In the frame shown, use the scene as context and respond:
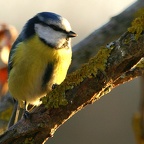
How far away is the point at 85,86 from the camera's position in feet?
4.77

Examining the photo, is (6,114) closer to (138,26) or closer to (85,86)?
(85,86)

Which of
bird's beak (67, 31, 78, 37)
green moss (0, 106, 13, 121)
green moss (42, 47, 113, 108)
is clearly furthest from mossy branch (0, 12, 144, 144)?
bird's beak (67, 31, 78, 37)

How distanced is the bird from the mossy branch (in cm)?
43

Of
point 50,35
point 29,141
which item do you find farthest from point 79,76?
point 50,35

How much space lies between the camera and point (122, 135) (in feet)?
18.5

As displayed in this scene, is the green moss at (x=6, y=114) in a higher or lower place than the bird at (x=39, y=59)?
lower

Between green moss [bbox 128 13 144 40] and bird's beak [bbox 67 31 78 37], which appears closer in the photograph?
green moss [bbox 128 13 144 40]

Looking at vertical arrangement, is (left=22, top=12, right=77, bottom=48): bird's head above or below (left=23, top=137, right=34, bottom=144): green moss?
above

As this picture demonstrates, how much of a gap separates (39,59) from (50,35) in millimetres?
135

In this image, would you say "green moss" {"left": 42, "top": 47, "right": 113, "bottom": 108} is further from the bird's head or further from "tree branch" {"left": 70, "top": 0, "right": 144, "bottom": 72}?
the bird's head

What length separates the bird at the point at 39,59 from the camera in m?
2.02

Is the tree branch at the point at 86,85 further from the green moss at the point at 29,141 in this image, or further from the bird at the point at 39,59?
the bird at the point at 39,59

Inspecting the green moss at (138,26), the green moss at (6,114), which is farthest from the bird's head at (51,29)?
the green moss at (138,26)

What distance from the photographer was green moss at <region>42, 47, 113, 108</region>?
4.65 feet
